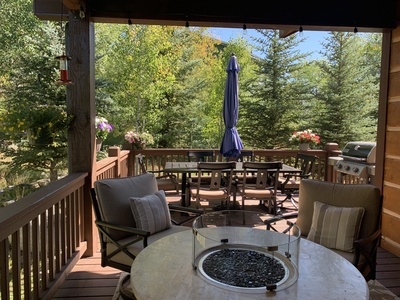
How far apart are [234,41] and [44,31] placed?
705 centimetres

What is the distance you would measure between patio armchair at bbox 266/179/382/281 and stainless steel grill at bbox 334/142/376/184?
1.82 metres

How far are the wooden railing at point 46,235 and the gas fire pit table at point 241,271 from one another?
2.25 ft

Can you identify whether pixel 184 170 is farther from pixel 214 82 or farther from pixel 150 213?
pixel 214 82

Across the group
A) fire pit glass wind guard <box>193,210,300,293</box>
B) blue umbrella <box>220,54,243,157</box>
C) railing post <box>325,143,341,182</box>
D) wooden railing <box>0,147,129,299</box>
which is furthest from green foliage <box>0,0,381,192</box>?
fire pit glass wind guard <box>193,210,300,293</box>

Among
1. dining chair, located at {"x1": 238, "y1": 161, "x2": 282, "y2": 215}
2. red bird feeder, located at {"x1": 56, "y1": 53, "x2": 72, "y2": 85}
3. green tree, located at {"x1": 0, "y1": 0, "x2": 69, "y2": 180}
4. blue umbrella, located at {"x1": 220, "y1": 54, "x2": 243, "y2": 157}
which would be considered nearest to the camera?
red bird feeder, located at {"x1": 56, "y1": 53, "x2": 72, "y2": 85}

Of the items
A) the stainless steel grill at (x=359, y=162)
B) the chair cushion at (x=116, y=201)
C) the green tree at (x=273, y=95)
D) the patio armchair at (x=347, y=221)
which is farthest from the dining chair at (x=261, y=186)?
the green tree at (x=273, y=95)

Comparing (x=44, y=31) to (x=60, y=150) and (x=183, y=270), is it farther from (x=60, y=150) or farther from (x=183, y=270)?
(x=183, y=270)

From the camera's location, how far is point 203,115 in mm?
13359

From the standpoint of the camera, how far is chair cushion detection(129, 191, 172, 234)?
2.46m

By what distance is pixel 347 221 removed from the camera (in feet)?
7.75

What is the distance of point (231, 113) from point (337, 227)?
132 inches

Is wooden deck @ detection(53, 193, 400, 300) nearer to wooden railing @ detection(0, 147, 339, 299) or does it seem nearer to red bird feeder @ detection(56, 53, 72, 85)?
wooden railing @ detection(0, 147, 339, 299)

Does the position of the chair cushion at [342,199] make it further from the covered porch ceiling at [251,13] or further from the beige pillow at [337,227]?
the covered porch ceiling at [251,13]

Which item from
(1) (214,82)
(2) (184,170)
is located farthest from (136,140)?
(1) (214,82)
